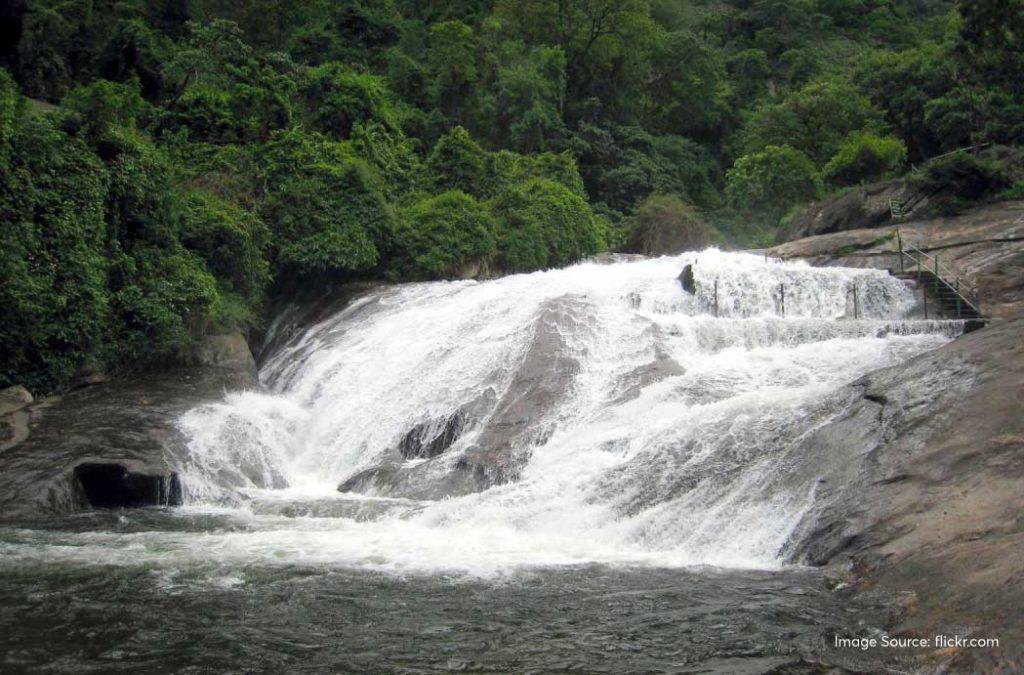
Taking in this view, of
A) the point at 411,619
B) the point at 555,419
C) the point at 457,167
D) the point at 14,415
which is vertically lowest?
the point at 411,619

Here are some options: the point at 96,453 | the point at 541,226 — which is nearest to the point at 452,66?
the point at 541,226

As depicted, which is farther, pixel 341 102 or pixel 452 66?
pixel 452 66

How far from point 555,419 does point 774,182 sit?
26594 millimetres

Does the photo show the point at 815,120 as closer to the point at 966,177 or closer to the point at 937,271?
the point at 966,177

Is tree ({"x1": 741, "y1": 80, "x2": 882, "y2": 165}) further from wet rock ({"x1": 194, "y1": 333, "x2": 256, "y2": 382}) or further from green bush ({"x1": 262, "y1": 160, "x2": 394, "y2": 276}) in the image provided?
wet rock ({"x1": 194, "y1": 333, "x2": 256, "y2": 382})

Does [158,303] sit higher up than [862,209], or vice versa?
[862,209]

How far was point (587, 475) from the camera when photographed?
42.0 ft

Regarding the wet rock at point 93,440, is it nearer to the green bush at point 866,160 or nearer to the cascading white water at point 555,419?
the cascading white water at point 555,419

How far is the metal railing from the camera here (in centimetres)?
1897

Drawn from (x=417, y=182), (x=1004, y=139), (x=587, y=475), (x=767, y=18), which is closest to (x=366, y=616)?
(x=587, y=475)

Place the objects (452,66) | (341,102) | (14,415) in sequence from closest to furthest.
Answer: (14,415) → (341,102) → (452,66)

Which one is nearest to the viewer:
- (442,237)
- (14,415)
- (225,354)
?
(14,415)

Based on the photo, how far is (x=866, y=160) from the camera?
1323 inches

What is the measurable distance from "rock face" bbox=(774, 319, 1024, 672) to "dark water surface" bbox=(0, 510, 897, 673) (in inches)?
24.2
